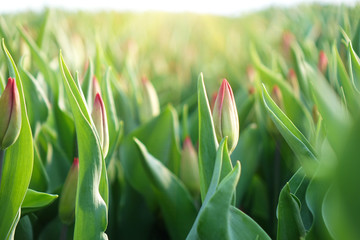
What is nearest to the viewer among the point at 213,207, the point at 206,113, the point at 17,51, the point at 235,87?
the point at 213,207

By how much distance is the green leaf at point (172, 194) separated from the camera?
2.57ft

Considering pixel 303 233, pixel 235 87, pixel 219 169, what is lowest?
pixel 303 233

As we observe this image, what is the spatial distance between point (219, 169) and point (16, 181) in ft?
0.88

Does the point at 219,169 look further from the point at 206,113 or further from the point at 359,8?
the point at 359,8

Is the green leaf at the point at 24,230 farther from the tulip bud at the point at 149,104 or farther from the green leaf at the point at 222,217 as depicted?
the tulip bud at the point at 149,104

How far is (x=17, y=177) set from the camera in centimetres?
60

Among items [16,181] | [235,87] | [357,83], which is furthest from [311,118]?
[235,87]

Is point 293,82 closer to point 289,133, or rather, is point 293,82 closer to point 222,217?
point 289,133

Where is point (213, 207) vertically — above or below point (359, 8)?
below

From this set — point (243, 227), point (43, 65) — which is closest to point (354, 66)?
point (243, 227)

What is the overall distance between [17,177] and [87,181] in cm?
12

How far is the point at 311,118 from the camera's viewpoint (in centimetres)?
91

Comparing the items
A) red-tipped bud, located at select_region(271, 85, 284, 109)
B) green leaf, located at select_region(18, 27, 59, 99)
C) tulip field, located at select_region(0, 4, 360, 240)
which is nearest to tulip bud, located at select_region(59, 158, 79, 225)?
tulip field, located at select_region(0, 4, 360, 240)

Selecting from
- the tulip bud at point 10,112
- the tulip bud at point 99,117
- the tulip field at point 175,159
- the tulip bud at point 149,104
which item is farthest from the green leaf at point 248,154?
the tulip bud at point 10,112
